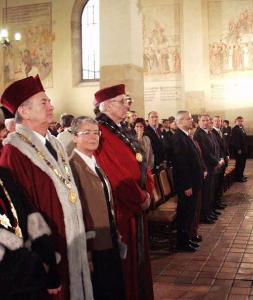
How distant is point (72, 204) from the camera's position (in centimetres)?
279

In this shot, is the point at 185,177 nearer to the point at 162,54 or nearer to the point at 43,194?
the point at 43,194

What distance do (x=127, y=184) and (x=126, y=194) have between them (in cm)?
8

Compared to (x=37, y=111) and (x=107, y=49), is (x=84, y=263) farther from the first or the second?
(x=107, y=49)

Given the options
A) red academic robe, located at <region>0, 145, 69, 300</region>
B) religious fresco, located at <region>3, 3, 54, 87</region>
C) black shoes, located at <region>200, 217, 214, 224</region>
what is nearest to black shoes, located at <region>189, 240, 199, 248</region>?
black shoes, located at <region>200, 217, 214, 224</region>

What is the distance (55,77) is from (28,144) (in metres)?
18.1

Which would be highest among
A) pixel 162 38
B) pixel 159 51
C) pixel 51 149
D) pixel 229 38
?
pixel 162 38

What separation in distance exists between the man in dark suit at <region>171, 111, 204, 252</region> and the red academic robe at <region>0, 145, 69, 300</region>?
3.60 m

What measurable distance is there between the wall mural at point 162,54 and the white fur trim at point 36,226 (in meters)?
17.2

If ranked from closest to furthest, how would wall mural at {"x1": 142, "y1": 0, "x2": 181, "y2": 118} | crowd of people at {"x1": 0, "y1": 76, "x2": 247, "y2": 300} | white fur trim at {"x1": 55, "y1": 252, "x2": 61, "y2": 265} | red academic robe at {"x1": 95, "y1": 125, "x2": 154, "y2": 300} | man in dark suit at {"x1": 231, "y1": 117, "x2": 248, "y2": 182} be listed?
crowd of people at {"x1": 0, "y1": 76, "x2": 247, "y2": 300} < white fur trim at {"x1": 55, "y1": 252, "x2": 61, "y2": 265} < red academic robe at {"x1": 95, "y1": 125, "x2": 154, "y2": 300} < man in dark suit at {"x1": 231, "y1": 117, "x2": 248, "y2": 182} < wall mural at {"x1": 142, "y1": 0, "x2": 181, "y2": 118}

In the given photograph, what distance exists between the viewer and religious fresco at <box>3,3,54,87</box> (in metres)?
20.5

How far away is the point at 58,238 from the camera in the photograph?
273cm

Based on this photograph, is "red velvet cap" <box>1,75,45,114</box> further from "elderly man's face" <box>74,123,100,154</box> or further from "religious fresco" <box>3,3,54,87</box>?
"religious fresco" <box>3,3,54,87</box>

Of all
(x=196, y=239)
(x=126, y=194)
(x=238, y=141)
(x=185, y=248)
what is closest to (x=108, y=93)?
(x=126, y=194)

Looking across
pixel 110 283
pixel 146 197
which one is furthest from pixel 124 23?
pixel 110 283
